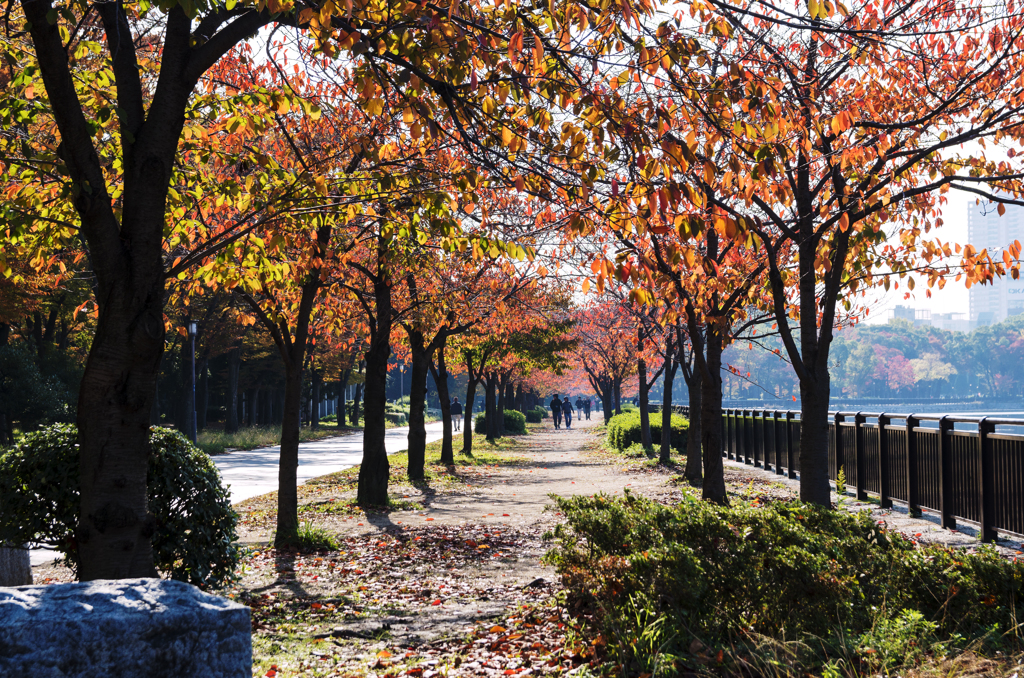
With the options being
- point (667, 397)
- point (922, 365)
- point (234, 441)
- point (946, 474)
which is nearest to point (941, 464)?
point (946, 474)

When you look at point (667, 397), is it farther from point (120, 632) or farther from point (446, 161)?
point (120, 632)

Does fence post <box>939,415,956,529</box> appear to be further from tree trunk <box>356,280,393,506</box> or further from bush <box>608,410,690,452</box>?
bush <box>608,410,690,452</box>

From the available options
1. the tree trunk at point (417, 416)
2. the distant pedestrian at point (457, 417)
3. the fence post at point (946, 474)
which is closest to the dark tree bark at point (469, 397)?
the tree trunk at point (417, 416)

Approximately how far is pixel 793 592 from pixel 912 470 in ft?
24.6

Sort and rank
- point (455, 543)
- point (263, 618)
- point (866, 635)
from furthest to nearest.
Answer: point (455, 543), point (263, 618), point (866, 635)

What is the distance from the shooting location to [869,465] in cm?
1286

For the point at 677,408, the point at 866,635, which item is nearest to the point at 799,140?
the point at 866,635

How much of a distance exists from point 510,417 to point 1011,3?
40.0 metres

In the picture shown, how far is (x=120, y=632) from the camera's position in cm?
269

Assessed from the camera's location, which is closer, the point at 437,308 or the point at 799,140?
the point at 799,140

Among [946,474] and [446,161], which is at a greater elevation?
[446,161]

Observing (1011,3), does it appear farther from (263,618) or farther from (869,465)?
(263,618)

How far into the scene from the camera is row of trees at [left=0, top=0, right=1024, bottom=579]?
15.6ft

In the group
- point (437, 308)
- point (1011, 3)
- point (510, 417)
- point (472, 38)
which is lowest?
point (510, 417)
